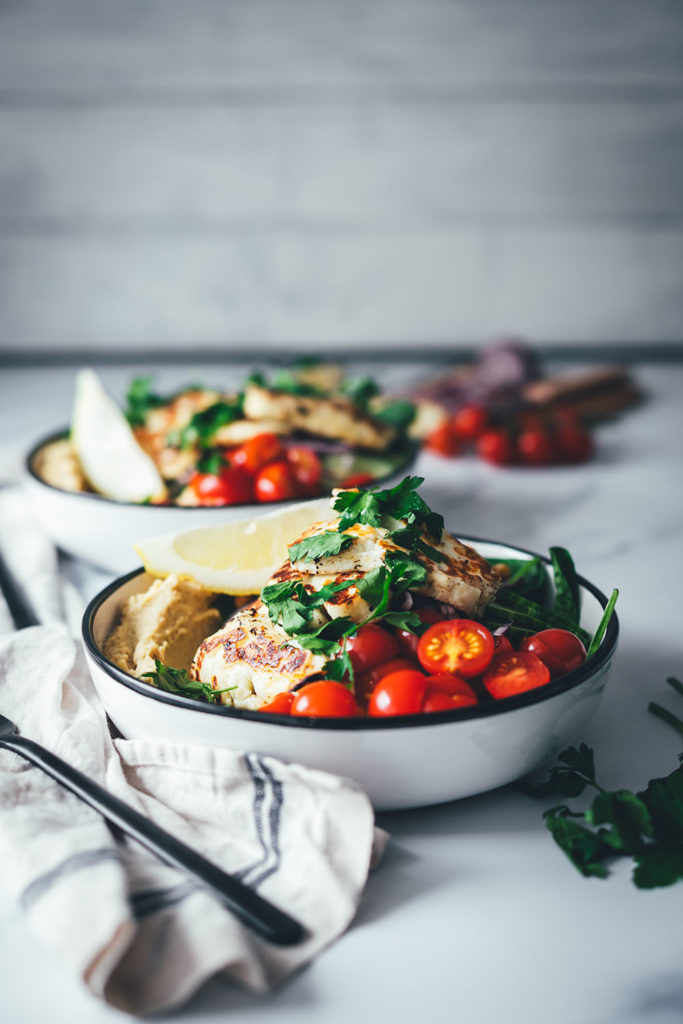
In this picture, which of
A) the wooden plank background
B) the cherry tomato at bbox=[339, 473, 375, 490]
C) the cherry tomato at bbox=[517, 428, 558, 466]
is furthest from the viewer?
the wooden plank background

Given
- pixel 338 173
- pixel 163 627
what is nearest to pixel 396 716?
pixel 163 627

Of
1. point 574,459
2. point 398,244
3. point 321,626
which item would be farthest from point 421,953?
point 398,244

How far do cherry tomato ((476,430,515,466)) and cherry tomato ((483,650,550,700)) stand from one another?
184 cm

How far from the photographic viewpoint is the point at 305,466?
230cm

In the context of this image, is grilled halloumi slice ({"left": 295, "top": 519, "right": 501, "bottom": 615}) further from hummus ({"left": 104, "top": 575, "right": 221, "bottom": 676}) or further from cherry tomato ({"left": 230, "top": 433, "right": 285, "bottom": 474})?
cherry tomato ({"left": 230, "top": 433, "right": 285, "bottom": 474})

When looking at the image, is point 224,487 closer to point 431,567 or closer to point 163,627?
point 163,627

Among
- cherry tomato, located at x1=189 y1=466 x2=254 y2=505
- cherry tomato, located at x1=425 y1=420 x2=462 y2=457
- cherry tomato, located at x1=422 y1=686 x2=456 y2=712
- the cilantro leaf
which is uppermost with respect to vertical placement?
the cilantro leaf

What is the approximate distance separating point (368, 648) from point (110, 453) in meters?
1.35

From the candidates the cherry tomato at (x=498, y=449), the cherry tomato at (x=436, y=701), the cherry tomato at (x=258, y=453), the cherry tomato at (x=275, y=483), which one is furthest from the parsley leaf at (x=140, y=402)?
the cherry tomato at (x=436, y=701)

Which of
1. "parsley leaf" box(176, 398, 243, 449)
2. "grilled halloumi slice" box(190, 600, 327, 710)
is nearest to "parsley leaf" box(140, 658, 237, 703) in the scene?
"grilled halloumi slice" box(190, 600, 327, 710)

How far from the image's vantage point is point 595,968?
98 cm

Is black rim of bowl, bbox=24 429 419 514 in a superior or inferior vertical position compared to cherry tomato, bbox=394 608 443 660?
inferior

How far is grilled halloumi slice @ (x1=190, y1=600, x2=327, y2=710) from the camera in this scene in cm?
121

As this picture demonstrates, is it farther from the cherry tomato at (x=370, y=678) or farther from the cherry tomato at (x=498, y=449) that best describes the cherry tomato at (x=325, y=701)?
the cherry tomato at (x=498, y=449)
